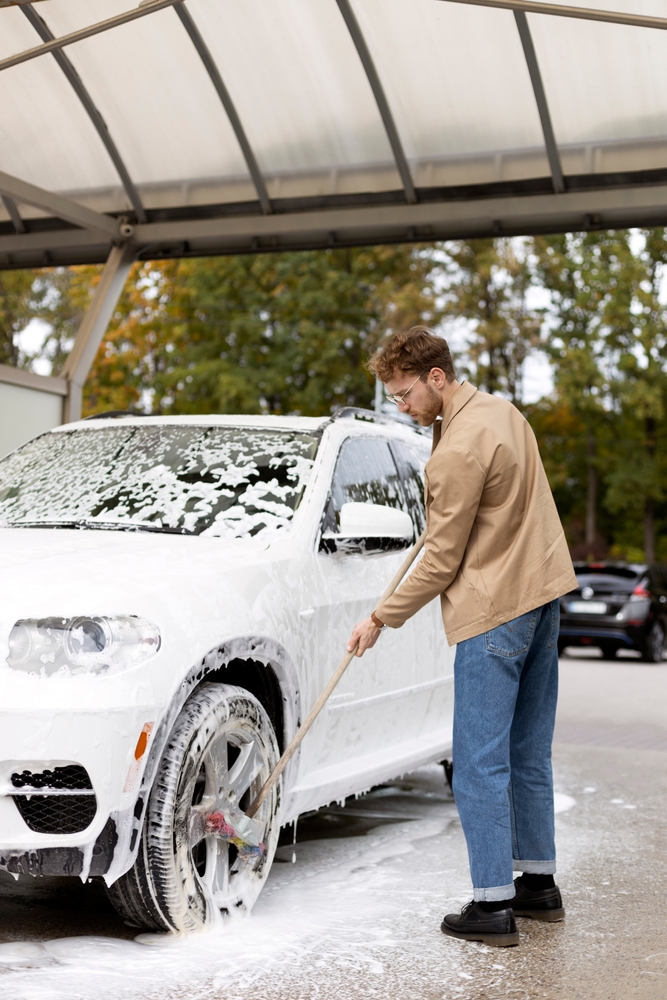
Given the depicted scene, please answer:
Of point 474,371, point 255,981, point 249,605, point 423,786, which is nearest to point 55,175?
point 423,786

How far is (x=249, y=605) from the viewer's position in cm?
413

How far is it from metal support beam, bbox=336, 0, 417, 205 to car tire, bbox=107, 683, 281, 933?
18.7ft

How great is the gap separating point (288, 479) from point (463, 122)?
15.7 ft

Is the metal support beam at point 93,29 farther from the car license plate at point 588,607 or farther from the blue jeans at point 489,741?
the car license plate at point 588,607

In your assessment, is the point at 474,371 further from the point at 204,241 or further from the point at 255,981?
the point at 255,981

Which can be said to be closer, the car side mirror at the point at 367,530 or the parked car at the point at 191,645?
the parked car at the point at 191,645

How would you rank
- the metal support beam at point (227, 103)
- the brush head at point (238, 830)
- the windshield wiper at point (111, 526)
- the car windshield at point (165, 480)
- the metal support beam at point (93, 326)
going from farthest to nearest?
the metal support beam at point (93, 326), the metal support beam at point (227, 103), the car windshield at point (165, 480), the windshield wiper at point (111, 526), the brush head at point (238, 830)

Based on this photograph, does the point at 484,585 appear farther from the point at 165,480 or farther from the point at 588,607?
the point at 588,607

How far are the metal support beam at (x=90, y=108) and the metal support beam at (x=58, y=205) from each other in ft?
0.85

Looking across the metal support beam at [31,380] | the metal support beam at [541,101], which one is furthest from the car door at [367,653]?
the metal support beam at [31,380]

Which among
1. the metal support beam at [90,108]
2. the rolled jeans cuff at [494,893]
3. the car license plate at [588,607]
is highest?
the metal support beam at [90,108]

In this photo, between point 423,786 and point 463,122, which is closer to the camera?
point 423,786

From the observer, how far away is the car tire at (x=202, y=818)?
372 centimetres

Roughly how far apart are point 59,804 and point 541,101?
649 cm
